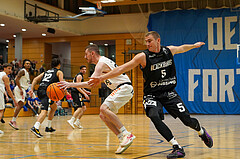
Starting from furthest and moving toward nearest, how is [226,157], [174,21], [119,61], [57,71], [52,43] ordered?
[52,43] → [119,61] → [174,21] → [57,71] → [226,157]

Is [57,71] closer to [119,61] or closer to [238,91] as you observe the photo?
[238,91]

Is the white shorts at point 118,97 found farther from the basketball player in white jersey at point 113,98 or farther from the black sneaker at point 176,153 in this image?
the black sneaker at point 176,153

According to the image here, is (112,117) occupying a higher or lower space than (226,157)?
higher

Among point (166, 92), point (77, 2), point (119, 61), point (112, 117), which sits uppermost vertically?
point (77, 2)

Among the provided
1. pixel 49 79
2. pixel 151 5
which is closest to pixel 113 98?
pixel 49 79

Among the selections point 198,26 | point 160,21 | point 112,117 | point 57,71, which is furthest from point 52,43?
point 112,117

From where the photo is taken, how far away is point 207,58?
755 inches

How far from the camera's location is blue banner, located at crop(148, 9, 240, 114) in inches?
739

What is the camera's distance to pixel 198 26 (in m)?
19.5

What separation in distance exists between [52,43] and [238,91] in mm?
15031

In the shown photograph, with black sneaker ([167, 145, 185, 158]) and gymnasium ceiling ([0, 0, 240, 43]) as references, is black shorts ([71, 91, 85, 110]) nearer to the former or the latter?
black sneaker ([167, 145, 185, 158])

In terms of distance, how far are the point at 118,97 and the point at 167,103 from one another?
0.87 meters

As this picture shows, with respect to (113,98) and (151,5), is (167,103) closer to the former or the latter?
(113,98)

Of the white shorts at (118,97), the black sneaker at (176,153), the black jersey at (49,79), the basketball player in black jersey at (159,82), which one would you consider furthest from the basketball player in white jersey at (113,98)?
the black jersey at (49,79)
